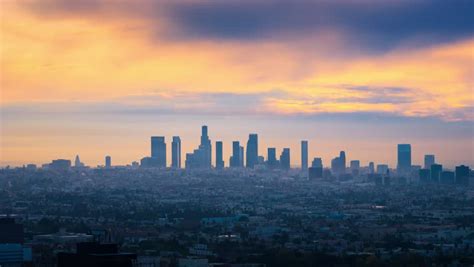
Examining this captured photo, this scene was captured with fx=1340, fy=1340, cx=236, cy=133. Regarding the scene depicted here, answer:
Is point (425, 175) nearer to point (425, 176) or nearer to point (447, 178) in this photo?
point (425, 176)

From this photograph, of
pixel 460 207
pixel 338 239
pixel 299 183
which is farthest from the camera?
pixel 299 183

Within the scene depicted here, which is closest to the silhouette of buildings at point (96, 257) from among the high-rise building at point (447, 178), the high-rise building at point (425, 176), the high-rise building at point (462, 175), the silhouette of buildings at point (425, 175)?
the high-rise building at point (462, 175)

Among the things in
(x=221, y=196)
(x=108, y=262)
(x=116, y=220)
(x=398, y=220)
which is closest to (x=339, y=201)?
(x=221, y=196)

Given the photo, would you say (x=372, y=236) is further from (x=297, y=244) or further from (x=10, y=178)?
(x=10, y=178)

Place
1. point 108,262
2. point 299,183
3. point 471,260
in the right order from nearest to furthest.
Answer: point 108,262 < point 471,260 < point 299,183

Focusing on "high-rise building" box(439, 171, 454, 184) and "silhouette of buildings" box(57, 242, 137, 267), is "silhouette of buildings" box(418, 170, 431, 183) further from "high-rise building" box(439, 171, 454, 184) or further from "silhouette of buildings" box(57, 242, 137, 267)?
"silhouette of buildings" box(57, 242, 137, 267)

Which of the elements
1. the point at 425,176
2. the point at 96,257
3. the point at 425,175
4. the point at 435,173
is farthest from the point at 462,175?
the point at 96,257

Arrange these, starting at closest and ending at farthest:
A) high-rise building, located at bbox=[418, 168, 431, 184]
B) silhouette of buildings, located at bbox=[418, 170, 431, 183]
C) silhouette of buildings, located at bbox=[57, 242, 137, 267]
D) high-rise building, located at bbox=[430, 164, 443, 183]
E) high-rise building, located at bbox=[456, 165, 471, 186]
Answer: silhouette of buildings, located at bbox=[57, 242, 137, 267]
high-rise building, located at bbox=[456, 165, 471, 186]
high-rise building, located at bbox=[430, 164, 443, 183]
high-rise building, located at bbox=[418, 168, 431, 184]
silhouette of buildings, located at bbox=[418, 170, 431, 183]

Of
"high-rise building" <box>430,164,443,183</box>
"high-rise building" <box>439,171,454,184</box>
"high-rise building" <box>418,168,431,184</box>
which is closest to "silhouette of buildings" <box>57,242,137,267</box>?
"high-rise building" <box>439,171,454,184</box>

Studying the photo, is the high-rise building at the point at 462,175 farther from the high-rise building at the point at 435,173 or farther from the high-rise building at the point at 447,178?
the high-rise building at the point at 435,173
